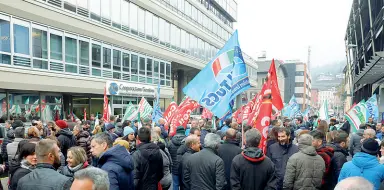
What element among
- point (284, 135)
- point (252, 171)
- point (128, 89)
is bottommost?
point (252, 171)

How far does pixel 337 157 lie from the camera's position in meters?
5.04

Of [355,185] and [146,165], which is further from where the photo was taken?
[146,165]

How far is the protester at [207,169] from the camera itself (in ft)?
15.6

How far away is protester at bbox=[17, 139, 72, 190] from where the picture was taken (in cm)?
319

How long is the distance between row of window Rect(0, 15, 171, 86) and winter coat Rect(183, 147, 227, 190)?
505 inches

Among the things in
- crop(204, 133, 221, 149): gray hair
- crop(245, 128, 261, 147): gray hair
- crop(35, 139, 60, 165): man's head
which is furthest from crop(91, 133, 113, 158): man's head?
crop(245, 128, 261, 147): gray hair

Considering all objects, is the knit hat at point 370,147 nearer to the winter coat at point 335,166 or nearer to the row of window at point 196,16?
the winter coat at point 335,166

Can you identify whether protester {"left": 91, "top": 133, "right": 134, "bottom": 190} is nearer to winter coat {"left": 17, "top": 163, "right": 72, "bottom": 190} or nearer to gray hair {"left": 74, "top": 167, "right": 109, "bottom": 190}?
winter coat {"left": 17, "top": 163, "right": 72, "bottom": 190}

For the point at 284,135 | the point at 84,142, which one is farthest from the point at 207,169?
the point at 84,142

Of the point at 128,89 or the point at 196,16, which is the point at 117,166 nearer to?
the point at 128,89

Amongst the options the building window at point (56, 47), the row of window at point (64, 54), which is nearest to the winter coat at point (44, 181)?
the row of window at point (64, 54)

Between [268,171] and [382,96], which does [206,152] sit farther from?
[382,96]

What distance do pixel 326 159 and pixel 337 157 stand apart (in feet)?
0.68

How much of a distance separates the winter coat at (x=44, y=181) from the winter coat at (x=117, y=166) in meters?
0.63
